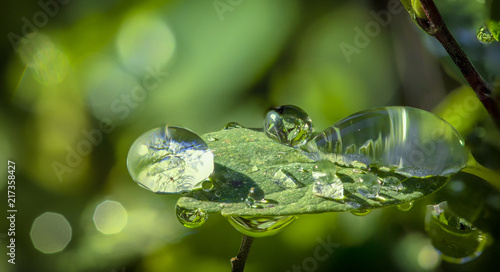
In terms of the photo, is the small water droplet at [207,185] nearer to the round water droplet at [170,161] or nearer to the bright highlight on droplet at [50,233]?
the round water droplet at [170,161]

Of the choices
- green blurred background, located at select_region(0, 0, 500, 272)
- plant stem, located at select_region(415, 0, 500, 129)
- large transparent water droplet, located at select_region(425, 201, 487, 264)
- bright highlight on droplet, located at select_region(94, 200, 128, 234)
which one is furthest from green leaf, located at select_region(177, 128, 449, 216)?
bright highlight on droplet, located at select_region(94, 200, 128, 234)

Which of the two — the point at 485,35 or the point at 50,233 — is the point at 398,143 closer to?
the point at 485,35

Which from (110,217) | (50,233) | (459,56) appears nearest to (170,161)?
(459,56)

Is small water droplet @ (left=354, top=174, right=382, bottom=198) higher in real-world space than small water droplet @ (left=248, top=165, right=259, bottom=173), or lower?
lower

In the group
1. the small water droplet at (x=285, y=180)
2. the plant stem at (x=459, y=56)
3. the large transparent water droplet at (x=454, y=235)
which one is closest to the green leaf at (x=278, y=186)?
the small water droplet at (x=285, y=180)

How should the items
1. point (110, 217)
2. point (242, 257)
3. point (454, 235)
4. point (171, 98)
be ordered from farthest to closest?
point (171, 98) < point (110, 217) < point (454, 235) < point (242, 257)

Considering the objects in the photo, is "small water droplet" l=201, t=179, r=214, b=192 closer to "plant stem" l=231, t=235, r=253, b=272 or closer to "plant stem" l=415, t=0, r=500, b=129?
"plant stem" l=231, t=235, r=253, b=272
